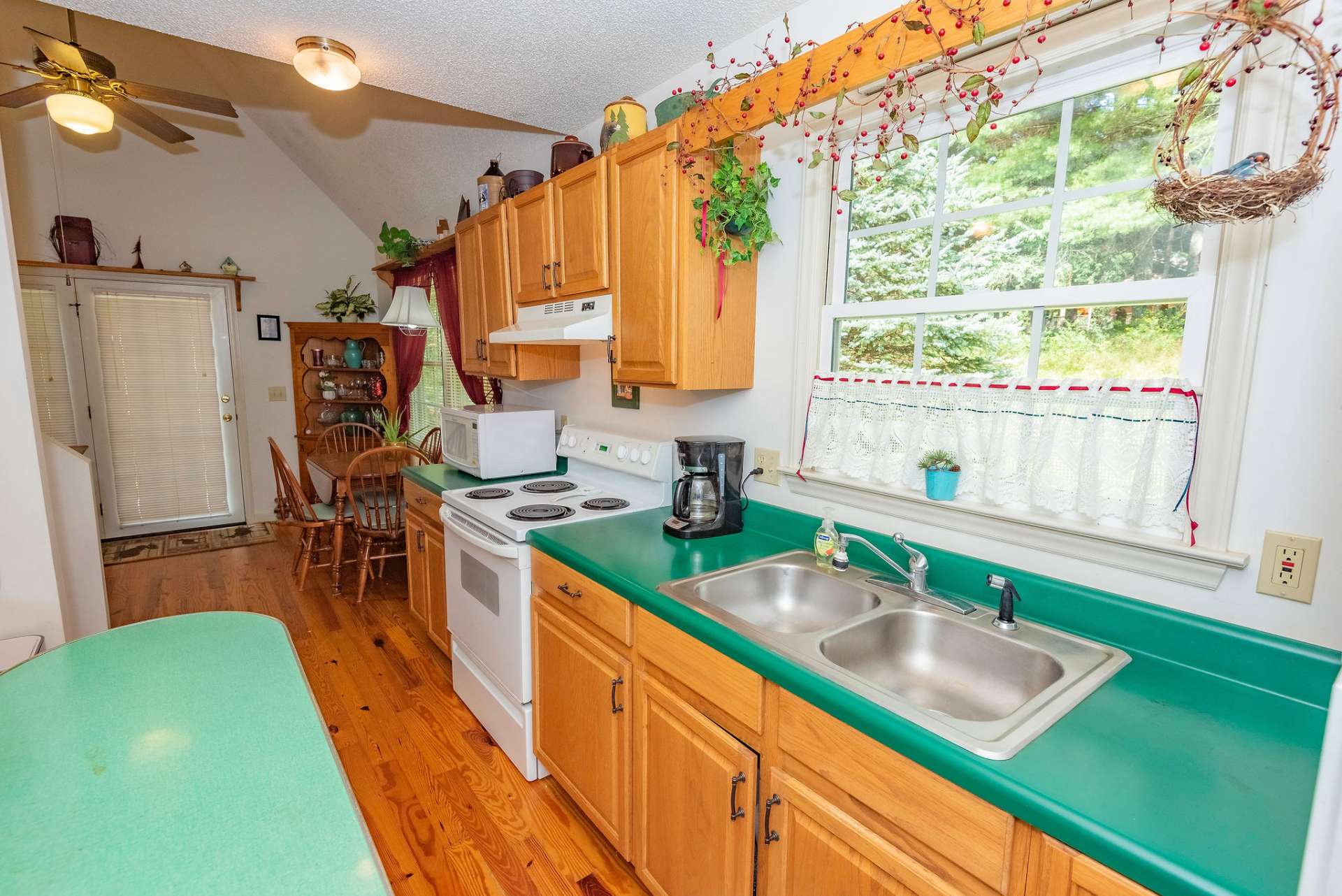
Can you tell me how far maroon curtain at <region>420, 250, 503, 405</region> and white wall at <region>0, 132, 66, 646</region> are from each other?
2.00 m

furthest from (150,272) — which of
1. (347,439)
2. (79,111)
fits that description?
(79,111)

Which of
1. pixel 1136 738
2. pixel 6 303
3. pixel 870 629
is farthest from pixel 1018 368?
pixel 6 303

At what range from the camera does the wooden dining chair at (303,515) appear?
373cm

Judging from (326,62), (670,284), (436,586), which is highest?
(326,62)

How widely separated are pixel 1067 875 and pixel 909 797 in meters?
0.21

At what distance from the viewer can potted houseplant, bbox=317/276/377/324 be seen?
211 inches

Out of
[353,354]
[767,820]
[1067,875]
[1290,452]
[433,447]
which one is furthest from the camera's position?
[353,354]

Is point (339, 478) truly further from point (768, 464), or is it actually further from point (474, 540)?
point (768, 464)

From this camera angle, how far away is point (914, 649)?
1.37m

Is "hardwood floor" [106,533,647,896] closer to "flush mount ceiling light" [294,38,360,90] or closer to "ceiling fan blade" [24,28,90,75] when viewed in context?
"flush mount ceiling light" [294,38,360,90]

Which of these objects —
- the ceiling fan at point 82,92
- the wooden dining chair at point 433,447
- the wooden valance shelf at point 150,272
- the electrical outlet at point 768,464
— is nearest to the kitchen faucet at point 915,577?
the electrical outlet at point 768,464

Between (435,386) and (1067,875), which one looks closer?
(1067,875)

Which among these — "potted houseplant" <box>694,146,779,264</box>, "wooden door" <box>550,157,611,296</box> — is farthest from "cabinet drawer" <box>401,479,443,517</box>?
"potted houseplant" <box>694,146,779,264</box>

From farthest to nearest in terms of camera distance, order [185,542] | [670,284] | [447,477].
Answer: [185,542] → [447,477] → [670,284]
